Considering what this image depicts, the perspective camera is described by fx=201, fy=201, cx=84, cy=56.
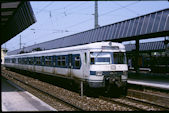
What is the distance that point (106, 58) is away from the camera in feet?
36.6

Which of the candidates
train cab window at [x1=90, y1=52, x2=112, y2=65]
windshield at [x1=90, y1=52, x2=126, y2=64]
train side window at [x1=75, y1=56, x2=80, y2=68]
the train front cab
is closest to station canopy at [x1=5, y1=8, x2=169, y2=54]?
windshield at [x1=90, y1=52, x2=126, y2=64]

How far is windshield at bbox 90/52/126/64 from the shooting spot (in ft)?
36.1

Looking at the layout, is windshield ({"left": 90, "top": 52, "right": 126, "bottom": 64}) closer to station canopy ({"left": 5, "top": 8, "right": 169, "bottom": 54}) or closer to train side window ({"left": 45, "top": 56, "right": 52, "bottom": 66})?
station canopy ({"left": 5, "top": 8, "right": 169, "bottom": 54})

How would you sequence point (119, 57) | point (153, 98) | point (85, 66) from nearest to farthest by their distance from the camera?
1. point (153, 98)
2. point (85, 66)
3. point (119, 57)

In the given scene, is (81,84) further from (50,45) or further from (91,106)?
(50,45)

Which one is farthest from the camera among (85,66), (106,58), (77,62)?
(77,62)

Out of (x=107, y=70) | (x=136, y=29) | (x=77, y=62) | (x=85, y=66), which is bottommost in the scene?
(x=107, y=70)

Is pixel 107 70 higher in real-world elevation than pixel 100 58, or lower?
lower

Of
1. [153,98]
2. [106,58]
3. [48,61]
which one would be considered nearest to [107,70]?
[106,58]

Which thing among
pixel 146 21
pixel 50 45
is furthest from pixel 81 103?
pixel 50 45

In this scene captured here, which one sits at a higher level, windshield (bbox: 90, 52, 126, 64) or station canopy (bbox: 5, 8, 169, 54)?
station canopy (bbox: 5, 8, 169, 54)

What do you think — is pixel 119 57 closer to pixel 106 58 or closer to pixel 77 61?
pixel 106 58

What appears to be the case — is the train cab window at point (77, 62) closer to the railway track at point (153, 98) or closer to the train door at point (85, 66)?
the train door at point (85, 66)

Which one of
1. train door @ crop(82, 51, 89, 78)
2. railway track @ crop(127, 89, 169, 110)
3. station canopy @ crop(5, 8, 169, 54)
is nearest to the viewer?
railway track @ crop(127, 89, 169, 110)
